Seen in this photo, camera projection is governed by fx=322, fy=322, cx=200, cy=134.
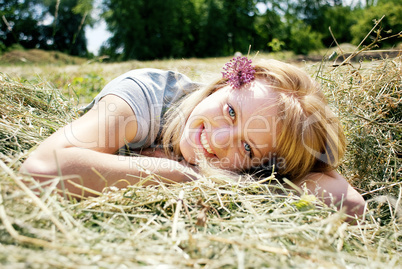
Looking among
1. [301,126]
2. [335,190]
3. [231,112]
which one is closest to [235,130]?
[231,112]

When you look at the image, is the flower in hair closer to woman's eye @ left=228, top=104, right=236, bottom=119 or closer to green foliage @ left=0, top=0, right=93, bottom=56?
woman's eye @ left=228, top=104, right=236, bottom=119

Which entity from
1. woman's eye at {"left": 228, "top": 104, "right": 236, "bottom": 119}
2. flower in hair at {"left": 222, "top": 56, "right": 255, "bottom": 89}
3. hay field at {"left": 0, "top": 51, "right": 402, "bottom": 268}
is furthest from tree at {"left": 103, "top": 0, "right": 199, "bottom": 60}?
hay field at {"left": 0, "top": 51, "right": 402, "bottom": 268}

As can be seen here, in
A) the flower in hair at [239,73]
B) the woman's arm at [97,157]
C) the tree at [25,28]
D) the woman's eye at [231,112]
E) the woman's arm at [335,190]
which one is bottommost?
the woman's arm at [335,190]

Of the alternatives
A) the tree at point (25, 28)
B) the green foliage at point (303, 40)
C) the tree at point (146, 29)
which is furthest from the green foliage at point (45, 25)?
the green foliage at point (303, 40)

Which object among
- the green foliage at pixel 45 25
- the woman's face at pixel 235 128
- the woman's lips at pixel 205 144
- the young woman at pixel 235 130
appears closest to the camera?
the young woman at pixel 235 130

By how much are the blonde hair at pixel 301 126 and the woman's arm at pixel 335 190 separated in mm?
91

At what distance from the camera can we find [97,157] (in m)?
1.47

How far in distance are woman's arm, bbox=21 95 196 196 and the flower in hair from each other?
0.64m

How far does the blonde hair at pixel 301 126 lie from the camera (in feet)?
5.96

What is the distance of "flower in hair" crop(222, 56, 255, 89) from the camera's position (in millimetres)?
1938

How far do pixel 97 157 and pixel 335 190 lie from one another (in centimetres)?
125

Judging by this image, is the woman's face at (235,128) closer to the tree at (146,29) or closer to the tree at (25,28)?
the tree at (146,29)

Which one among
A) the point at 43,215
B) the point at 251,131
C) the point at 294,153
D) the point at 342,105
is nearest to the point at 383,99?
the point at 342,105

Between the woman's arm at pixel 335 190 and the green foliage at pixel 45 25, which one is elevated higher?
the green foliage at pixel 45 25
